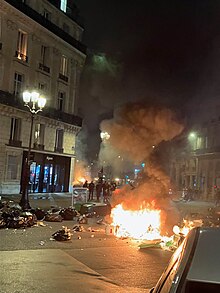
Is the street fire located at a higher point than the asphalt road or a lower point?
higher

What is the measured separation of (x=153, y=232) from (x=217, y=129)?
3570 cm

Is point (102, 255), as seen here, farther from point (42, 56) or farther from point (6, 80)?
point (42, 56)

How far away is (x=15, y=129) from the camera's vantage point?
28.7 m

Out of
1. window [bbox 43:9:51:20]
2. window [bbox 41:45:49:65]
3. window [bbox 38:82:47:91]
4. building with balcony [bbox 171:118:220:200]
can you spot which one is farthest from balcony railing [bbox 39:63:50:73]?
building with balcony [bbox 171:118:220:200]

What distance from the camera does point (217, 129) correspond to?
4453cm

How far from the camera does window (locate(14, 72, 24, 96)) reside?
28777mm

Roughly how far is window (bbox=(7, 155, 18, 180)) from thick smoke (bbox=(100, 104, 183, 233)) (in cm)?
1514

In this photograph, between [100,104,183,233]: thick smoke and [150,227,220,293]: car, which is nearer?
[150,227,220,293]: car

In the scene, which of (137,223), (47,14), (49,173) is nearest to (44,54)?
(47,14)

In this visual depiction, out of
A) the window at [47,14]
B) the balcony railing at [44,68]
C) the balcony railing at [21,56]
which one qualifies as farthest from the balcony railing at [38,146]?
the window at [47,14]

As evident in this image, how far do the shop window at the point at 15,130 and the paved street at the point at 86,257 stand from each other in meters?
17.9

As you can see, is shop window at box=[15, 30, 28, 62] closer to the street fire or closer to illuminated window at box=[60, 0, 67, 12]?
illuminated window at box=[60, 0, 67, 12]

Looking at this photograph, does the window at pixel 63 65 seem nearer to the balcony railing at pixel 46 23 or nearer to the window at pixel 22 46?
the balcony railing at pixel 46 23

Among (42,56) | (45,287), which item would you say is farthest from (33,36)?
(45,287)
